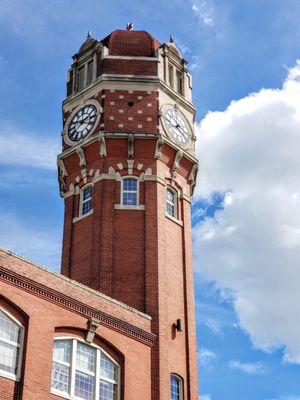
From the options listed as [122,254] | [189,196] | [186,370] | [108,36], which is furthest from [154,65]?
[186,370]

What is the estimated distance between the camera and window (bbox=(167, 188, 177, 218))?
1567 inches

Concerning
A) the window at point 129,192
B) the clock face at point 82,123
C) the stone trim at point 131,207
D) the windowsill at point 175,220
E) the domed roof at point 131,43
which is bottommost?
the windowsill at point 175,220

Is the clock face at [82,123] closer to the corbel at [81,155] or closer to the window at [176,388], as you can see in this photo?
the corbel at [81,155]

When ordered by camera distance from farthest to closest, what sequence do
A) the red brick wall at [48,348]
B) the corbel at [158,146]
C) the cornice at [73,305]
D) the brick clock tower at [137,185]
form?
1. the corbel at [158,146]
2. the brick clock tower at [137,185]
3. the cornice at [73,305]
4. the red brick wall at [48,348]

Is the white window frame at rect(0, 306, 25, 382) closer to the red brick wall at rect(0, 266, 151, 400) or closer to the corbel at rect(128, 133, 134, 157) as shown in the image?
the red brick wall at rect(0, 266, 151, 400)

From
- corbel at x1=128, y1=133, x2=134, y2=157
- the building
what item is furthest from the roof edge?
corbel at x1=128, y1=133, x2=134, y2=157

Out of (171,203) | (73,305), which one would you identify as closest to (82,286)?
(73,305)

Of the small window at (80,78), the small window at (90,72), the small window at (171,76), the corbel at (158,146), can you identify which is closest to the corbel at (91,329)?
the corbel at (158,146)

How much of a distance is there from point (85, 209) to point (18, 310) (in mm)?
13062

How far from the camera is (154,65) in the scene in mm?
42844

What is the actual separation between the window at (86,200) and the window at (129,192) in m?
2.04

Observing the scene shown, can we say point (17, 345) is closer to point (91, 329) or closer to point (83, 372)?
point (83, 372)

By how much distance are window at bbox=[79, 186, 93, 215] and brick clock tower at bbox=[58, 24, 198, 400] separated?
2.6 inches

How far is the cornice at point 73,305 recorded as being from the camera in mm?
27570
